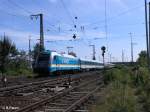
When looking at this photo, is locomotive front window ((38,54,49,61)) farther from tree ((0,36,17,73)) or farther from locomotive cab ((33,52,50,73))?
tree ((0,36,17,73))

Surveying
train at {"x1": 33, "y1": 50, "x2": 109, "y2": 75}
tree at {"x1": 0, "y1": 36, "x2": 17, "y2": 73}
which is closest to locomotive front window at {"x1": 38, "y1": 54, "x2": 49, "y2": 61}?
train at {"x1": 33, "y1": 50, "x2": 109, "y2": 75}

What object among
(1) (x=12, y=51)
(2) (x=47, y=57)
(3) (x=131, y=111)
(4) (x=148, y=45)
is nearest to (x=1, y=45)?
(1) (x=12, y=51)

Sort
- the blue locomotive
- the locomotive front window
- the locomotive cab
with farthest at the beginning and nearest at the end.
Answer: the locomotive front window, the blue locomotive, the locomotive cab

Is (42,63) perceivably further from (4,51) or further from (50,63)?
(4,51)

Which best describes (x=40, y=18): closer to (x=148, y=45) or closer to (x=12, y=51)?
(x=12, y=51)

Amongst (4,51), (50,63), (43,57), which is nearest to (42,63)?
(43,57)

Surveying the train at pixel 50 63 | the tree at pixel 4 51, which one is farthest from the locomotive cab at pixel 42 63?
the tree at pixel 4 51

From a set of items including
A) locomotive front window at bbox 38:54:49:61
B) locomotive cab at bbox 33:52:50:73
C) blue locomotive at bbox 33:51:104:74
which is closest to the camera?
locomotive cab at bbox 33:52:50:73

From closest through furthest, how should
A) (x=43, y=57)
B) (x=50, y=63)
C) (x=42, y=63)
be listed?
1. (x=50, y=63)
2. (x=42, y=63)
3. (x=43, y=57)

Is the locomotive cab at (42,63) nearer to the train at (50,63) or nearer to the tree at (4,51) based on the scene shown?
the train at (50,63)

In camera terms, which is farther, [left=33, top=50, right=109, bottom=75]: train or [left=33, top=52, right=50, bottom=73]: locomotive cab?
[left=33, top=50, right=109, bottom=75]: train

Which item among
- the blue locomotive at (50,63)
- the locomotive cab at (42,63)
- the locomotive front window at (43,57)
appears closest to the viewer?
the locomotive cab at (42,63)

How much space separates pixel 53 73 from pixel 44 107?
119ft

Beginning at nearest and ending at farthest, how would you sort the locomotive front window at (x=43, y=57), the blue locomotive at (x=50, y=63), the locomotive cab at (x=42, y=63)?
1. the locomotive cab at (x=42, y=63)
2. the blue locomotive at (x=50, y=63)
3. the locomotive front window at (x=43, y=57)
